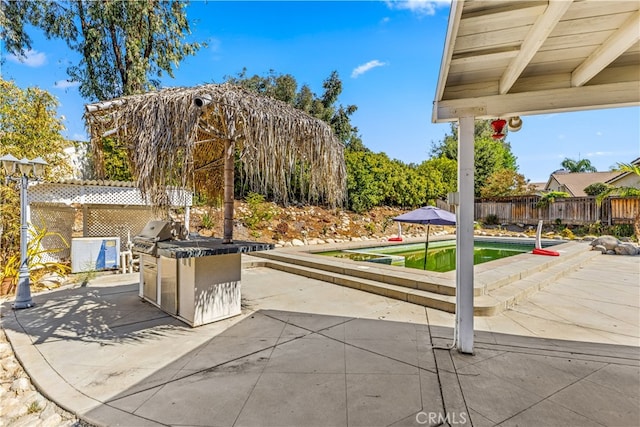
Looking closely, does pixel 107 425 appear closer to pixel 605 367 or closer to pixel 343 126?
pixel 605 367

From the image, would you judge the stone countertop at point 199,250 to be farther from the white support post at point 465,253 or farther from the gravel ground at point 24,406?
A: the white support post at point 465,253

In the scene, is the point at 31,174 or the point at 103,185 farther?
the point at 103,185

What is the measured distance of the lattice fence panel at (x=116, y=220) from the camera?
887 cm

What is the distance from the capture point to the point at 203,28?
13.0m

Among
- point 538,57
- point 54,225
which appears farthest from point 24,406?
point 54,225

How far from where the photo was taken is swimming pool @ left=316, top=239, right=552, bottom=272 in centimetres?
862

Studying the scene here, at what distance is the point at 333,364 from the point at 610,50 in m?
3.54

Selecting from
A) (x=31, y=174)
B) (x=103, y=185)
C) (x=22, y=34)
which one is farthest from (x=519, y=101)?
(x=22, y=34)

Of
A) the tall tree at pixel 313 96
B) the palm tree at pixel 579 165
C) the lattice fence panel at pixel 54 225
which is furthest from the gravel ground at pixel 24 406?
the palm tree at pixel 579 165

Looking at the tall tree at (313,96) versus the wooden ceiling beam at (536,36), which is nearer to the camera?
the wooden ceiling beam at (536,36)

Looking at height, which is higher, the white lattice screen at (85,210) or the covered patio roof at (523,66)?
the covered patio roof at (523,66)

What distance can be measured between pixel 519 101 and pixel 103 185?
8346 millimetres

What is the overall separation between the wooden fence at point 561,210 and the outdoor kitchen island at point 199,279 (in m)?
14.3

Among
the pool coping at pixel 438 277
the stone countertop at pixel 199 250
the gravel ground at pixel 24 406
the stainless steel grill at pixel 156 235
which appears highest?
the stainless steel grill at pixel 156 235
